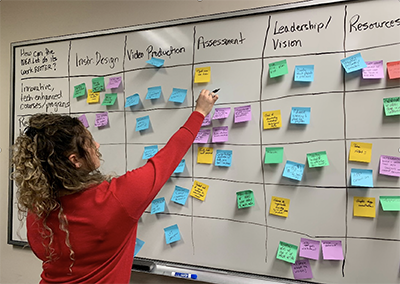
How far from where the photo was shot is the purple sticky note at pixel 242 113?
4.20ft

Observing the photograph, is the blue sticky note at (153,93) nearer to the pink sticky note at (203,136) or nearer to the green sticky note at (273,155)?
the pink sticky note at (203,136)

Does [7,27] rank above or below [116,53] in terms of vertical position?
above

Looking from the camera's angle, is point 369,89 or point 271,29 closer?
point 369,89

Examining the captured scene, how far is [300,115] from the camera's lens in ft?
3.94

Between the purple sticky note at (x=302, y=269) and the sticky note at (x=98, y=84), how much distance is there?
1351 millimetres

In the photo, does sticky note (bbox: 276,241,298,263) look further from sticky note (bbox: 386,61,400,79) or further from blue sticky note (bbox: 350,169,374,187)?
sticky note (bbox: 386,61,400,79)

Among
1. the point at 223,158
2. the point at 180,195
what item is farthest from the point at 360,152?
the point at 180,195

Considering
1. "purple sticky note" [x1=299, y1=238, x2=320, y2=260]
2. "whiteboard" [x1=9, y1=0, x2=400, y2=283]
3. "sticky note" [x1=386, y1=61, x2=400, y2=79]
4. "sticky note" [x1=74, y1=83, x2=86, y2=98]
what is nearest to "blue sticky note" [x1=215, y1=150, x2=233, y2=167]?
"whiteboard" [x1=9, y1=0, x2=400, y2=283]

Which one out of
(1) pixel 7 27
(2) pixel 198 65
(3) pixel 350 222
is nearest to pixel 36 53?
(1) pixel 7 27

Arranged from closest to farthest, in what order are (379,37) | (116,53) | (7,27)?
1. (379,37)
2. (116,53)
3. (7,27)

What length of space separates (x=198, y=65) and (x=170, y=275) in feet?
3.50

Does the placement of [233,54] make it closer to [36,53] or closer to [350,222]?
[350,222]

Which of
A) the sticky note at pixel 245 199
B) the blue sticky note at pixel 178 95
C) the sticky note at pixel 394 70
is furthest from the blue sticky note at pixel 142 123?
the sticky note at pixel 394 70

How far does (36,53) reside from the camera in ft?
5.76
